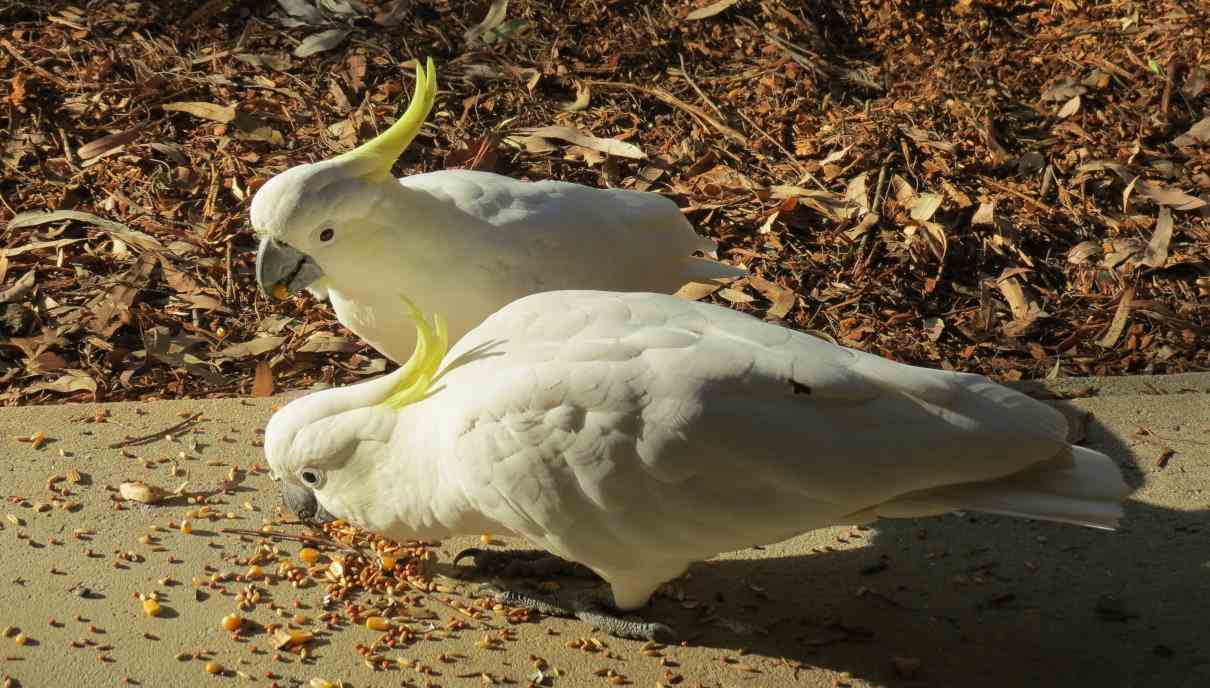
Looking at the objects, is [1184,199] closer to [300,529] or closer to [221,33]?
[300,529]

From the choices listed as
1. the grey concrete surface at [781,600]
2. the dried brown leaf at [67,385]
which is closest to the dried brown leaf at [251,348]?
the dried brown leaf at [67,385]

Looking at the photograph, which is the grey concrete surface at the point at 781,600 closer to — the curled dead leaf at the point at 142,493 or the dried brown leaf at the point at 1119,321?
the curled dead leaf at the point at 142,493

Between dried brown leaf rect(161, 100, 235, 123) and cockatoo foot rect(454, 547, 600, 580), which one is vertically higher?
dried brown leaf rect(161, 100, 235, 123)

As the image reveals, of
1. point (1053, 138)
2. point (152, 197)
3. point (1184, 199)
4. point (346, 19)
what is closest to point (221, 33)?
point (346, 19)

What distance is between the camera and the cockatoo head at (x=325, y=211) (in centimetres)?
309

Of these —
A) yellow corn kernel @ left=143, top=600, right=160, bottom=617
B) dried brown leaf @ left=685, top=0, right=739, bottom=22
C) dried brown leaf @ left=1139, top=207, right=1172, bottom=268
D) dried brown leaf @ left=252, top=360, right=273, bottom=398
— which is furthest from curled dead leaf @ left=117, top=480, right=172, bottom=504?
dried brown leaf @ left=1139, top=207, right=1172, bottom=268

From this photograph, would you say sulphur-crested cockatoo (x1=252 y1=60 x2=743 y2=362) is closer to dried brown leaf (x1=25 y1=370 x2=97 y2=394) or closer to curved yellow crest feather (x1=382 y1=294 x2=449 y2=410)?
curved yellow crest feather (x1=382 y1=294 x2=449 y2=410)

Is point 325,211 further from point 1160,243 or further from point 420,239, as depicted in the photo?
point 1160,243

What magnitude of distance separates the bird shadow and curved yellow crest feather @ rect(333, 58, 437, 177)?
1.36 m

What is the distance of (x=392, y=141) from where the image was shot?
10.5 feet

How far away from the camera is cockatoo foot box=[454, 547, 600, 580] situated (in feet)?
10.2

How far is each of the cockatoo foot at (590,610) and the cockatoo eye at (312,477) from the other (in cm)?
50

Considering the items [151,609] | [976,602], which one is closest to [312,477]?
[151,609]

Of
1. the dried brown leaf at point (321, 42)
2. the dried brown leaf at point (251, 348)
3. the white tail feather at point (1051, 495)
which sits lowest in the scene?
the dried brown leaf at point (251, 348)
